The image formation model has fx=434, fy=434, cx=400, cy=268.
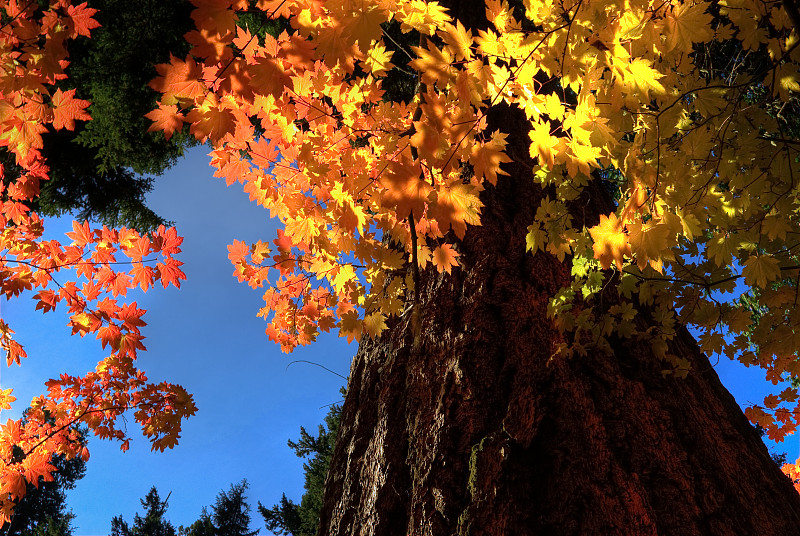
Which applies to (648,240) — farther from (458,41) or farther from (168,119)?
(168,119)

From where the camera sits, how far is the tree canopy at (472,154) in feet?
4.26

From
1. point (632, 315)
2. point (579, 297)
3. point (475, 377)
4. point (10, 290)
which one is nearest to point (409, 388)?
point (475, 377)

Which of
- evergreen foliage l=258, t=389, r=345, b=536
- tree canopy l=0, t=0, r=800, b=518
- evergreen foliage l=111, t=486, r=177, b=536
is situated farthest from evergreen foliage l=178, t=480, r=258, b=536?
tree canopy l=0, t=0, r=800, b=518

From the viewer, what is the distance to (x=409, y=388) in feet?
6.51

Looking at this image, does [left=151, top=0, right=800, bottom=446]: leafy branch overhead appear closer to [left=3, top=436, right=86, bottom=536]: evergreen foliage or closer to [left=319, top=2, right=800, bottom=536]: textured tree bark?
[left=319, top=2, right=800, bottom=536]: textured tree bark

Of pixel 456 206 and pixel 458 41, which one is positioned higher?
pixel 458 41

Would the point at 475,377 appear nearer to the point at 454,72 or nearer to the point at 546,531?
the point at 546,531

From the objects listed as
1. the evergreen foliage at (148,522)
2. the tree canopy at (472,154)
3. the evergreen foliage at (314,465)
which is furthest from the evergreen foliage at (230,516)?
the tree canopy at (472,154)

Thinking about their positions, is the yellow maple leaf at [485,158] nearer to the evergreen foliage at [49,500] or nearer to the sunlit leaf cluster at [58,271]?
the sunlit leaf cluster at [58,271]

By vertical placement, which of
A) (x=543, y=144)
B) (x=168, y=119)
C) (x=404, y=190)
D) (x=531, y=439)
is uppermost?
(x=168, y=119)

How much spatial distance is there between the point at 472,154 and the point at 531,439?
1.05 m

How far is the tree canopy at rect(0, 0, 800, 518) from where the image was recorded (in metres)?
1.30

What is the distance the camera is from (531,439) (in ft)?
5.12

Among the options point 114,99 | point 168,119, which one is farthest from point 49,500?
point 168,119
